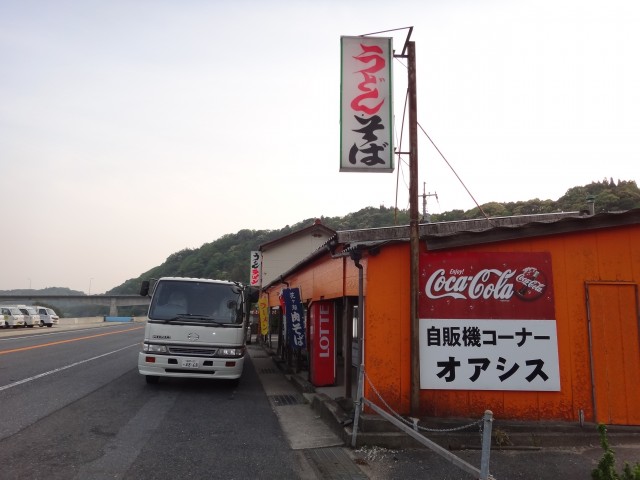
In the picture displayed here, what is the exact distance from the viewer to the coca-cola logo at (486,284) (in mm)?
7141

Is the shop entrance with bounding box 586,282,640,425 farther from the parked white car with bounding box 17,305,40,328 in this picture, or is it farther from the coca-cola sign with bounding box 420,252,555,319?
the parked white car with bounding box 17,305,40,328

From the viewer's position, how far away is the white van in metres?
35.2

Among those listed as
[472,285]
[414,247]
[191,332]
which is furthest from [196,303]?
[472,285]

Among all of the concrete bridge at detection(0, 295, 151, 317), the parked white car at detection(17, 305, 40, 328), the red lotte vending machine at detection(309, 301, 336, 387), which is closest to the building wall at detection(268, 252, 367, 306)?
the red lotte vending machine at detection(309, 301, 336, 387)

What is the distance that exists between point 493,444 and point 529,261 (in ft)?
9.04

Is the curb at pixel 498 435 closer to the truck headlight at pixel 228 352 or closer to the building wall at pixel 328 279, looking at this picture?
the building wall at pixel 328 279

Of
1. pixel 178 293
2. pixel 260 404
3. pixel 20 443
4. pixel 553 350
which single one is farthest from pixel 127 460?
pixel 553 350

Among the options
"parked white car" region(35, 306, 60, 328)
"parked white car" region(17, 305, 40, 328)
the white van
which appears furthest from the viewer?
"parked white car" region(35, 306, 60, 328)

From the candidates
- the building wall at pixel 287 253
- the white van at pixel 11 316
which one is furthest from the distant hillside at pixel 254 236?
the white van at pixel 11 316

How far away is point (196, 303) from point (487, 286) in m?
6.37

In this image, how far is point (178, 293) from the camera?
1055 centimetres

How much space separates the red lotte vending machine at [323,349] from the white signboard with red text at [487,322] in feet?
13.8

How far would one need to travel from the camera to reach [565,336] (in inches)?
277

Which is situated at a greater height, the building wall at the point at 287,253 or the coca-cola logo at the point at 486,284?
the building wall at the point at 287,253
